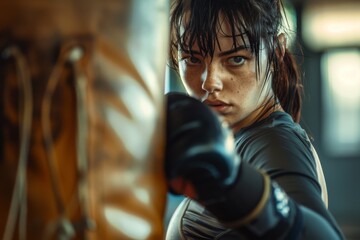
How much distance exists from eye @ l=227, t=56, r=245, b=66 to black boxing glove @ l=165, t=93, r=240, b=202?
0.48m

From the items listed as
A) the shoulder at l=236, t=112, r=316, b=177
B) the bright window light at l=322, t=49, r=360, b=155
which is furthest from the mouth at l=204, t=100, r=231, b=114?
the bright window light at l=322, t=49, r=360, b=155

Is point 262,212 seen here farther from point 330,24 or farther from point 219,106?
point 330,24

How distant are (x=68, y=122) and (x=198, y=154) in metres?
0.16

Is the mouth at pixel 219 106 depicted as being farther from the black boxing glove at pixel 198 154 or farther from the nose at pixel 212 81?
the black boxing glove at pixel 198 154

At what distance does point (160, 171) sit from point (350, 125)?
6.07 m

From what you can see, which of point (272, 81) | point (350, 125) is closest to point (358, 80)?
point (350, 125)

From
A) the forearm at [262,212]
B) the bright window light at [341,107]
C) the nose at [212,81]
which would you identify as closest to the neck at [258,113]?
the nose at [212,81]

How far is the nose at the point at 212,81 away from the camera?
131 centimetres

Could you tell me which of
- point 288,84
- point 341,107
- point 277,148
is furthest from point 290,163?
point 341,107

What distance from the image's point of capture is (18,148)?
75 cm

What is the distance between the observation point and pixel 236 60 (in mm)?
1329

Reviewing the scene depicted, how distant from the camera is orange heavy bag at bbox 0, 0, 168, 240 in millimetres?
738

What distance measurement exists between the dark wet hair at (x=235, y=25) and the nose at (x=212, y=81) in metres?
0.04

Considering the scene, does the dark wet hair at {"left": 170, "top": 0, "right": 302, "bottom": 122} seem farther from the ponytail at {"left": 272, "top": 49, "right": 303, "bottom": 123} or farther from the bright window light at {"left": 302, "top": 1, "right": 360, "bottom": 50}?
the bright window light at {"left": 302, "top": 1, "right": 360, "bottom": 50}
